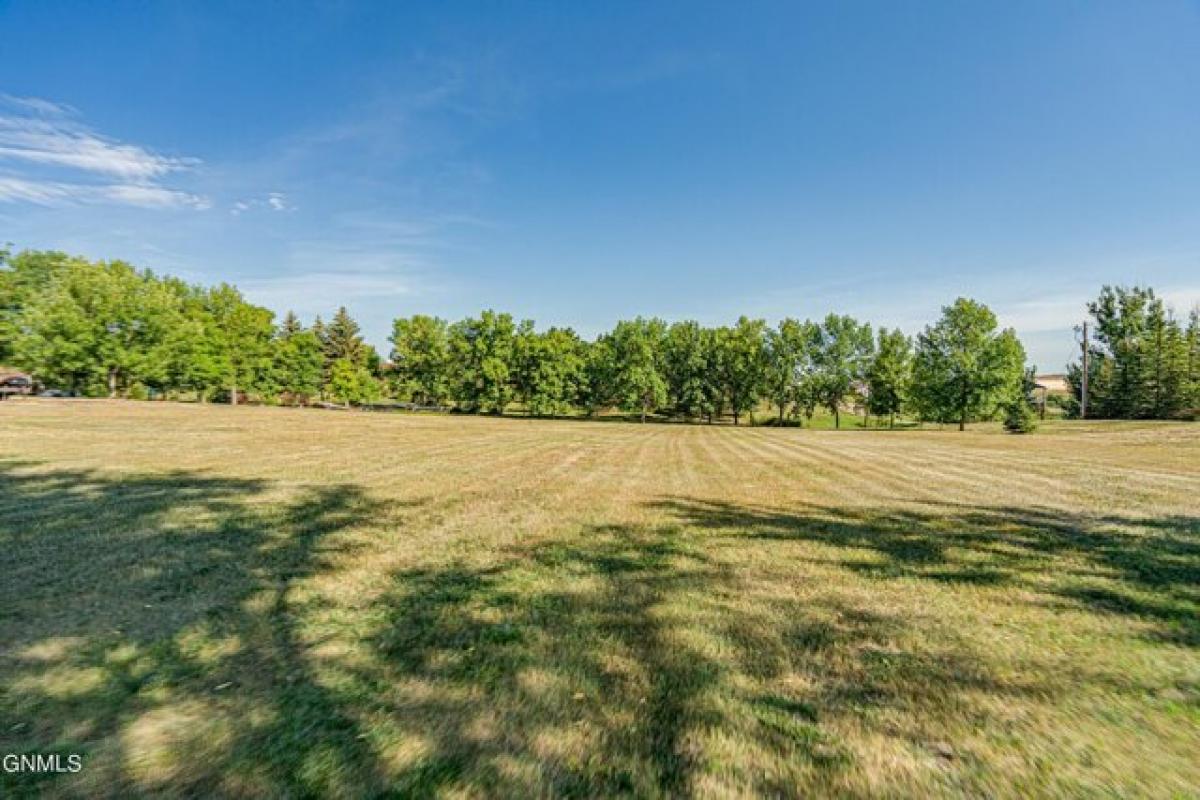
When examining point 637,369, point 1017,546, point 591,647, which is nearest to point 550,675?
point 591,647

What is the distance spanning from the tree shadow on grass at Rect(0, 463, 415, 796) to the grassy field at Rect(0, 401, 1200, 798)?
0.07ft

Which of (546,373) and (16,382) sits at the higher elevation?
(546,373)

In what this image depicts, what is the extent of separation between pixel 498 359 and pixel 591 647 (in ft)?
207

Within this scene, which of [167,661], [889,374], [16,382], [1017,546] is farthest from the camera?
[16,382]

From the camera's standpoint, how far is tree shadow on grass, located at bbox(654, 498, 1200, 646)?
5.09 m

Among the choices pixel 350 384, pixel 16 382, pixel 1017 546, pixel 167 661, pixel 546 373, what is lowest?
pixel 167 661

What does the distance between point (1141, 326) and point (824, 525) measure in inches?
2894

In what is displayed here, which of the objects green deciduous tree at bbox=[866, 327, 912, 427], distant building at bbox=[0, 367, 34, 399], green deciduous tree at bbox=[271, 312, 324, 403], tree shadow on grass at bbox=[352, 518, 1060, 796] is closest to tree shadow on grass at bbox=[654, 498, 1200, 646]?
tree shadow on grass at bbox=[352, 518, 1060, 796]

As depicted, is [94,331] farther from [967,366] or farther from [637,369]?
[967,366]

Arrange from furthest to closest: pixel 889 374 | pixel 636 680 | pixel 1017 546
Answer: pixel 889 374, pixel 1017 546, pixel 636 680

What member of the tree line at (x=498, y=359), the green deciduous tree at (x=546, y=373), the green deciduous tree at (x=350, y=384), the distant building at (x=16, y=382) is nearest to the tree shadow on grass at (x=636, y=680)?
the tree line at (x=498, y=359)

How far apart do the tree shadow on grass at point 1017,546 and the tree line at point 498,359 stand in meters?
42.8

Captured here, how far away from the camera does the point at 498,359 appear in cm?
6519

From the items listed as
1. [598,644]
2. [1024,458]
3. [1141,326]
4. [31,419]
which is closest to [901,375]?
[1141,326]
